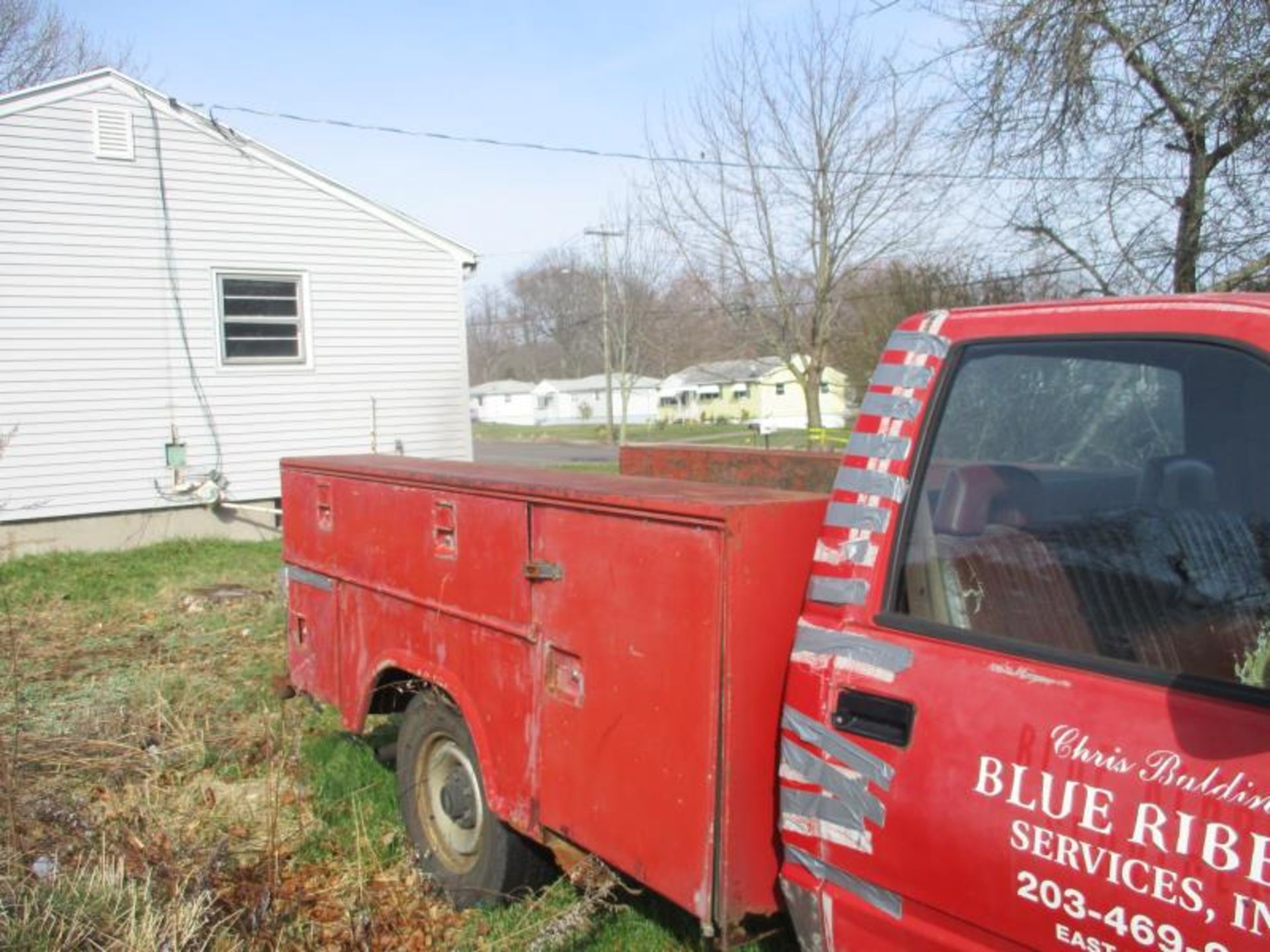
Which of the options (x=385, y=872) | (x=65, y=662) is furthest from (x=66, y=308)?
(x=385, y=872)

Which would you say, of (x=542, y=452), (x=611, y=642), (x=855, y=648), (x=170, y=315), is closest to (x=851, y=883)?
(x=855, y=648)

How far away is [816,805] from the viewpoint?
7.34 ft

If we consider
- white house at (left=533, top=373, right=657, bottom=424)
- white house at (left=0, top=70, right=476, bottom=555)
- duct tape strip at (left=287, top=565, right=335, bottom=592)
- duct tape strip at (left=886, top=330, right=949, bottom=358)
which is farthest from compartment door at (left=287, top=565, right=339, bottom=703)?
white house at (left=533, top=373, right=657, bottom=424)

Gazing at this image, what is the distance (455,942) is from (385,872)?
569 mm

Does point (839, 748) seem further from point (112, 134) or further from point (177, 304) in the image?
point (112, 134)

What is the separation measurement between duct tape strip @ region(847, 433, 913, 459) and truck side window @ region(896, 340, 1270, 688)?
6 cm

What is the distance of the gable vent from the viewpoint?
12.2m

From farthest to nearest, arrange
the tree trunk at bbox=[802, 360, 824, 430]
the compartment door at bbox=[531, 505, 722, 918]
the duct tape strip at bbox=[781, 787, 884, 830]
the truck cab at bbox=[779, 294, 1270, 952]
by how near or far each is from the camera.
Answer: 1. the tree trunk at bbox=[802, 360, 824, 430]
2. the compartment door at bbox=[531, 505, 722, 918]
3. the duct tape strip at bbox=[781, 787, 884, 830]
4. the truck cab at bbox=[779, 294, 1270, 952]

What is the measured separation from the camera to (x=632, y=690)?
2.62 metres

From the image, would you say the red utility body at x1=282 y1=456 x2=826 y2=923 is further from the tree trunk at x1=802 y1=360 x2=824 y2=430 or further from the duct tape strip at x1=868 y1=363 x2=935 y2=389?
the tree trunk at x1=802 y1=360 x2=824 y2=430

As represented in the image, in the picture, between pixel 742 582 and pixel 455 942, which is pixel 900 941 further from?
pixel 455 942

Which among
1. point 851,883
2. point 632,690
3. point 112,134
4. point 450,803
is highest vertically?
point 112,134

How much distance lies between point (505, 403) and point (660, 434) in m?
30.6

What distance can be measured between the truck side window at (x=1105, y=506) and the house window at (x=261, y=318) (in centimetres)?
1241
